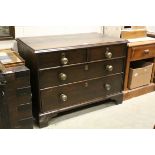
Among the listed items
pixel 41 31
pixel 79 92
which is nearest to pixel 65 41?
pixel 41 31

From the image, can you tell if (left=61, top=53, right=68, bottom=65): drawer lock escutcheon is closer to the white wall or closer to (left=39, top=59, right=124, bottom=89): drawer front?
(left=39, top=59, right=124, bottom=89): drawer front

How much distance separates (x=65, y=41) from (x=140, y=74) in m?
0.96

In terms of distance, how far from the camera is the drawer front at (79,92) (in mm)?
1835

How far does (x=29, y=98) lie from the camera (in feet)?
5.44

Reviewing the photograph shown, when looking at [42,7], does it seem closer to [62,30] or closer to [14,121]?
[14,121]

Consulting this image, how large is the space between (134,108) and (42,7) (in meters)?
1.82

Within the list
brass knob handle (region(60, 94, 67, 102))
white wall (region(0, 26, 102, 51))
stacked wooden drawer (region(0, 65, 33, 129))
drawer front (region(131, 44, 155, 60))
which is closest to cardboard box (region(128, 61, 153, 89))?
drawer front (region(131, 44, 155, 60))

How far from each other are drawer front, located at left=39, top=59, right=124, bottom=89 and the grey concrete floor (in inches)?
14.7

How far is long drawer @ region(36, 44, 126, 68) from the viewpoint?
169 centimetres

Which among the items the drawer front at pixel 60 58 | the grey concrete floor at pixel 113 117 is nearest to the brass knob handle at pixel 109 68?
the drawer front at pixel 60 58

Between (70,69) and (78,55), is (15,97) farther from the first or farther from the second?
(78,55)

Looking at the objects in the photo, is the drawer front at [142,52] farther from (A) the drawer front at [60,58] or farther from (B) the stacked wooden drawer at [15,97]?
(B) the stacked wooden drawer at [15,97]

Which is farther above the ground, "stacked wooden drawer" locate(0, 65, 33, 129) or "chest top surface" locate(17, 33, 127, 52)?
"chest top surface" locate(17, 33, 127, 52)

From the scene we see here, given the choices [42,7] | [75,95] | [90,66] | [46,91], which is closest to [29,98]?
[46,91]
